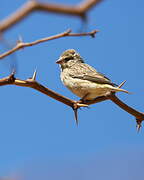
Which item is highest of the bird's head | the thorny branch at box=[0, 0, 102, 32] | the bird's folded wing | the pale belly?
the bird's head

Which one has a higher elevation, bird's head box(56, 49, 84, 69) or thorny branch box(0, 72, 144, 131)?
bird's head box(56, 49, 84, 69)

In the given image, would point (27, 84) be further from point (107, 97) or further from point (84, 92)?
point (84, 92)

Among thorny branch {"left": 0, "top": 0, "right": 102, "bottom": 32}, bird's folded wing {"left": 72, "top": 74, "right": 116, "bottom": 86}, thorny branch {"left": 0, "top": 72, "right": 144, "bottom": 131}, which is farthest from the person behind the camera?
bird's folded wing {"left": 72, "top": 74, "right": 116, "bottom": 86}

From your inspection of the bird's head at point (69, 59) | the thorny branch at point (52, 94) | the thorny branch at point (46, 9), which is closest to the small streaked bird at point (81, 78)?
the bird's head at point (69, 59)

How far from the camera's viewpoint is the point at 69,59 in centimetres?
875

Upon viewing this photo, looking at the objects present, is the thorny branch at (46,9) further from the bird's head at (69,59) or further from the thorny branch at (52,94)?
the bird's head at (69,59)

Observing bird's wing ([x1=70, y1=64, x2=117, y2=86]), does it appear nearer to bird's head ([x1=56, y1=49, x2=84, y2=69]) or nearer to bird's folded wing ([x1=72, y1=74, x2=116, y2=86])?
bird's folded wing ([x1=72, y1=74, x2=116, y2=86])

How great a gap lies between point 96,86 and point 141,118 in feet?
11.1

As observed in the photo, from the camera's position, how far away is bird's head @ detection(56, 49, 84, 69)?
8498 mm

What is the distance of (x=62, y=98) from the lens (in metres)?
2.63

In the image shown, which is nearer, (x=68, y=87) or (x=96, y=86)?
(x=96, y=86)

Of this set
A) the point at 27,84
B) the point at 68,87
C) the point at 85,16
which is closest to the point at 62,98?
the point at 27,84

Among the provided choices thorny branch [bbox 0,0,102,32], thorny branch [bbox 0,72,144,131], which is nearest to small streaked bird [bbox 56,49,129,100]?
thorny branch [bbox 0,72,144,131]

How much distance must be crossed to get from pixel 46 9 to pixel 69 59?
8.01 metres
